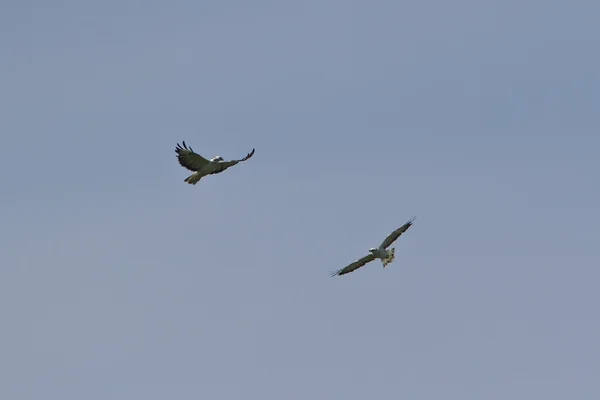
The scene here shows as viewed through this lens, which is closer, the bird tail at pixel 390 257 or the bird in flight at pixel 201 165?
the bird in flight at pixel 201 165

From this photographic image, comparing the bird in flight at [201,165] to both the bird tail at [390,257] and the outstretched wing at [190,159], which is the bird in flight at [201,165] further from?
the bird tail at [390,257]

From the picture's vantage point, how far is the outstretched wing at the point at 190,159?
2365 inches

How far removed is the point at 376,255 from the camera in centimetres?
6856

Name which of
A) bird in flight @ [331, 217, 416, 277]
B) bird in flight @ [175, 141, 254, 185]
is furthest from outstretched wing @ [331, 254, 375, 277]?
bird in flight @ [175, 141, 254, 185]

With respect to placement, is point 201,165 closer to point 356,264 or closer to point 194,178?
point 194,178

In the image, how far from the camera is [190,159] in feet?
198

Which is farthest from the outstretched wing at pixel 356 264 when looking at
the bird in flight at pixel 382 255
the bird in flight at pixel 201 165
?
the bird in flight at pixel 201 165

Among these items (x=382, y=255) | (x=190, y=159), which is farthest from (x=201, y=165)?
(x=382, y=255)

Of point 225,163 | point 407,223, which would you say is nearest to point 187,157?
point 225,163

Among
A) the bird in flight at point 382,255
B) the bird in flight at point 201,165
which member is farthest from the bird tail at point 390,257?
the bird in flight at point 201,165

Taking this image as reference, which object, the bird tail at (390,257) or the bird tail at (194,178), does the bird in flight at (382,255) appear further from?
the bird tail at (194,178)

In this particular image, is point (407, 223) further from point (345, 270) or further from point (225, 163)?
point (225, 163)

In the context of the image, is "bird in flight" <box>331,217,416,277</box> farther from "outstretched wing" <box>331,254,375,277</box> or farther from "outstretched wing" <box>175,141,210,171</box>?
"outstretched wing" <box>175,141,210,171</box>

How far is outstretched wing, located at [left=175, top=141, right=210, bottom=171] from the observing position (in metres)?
60.1
